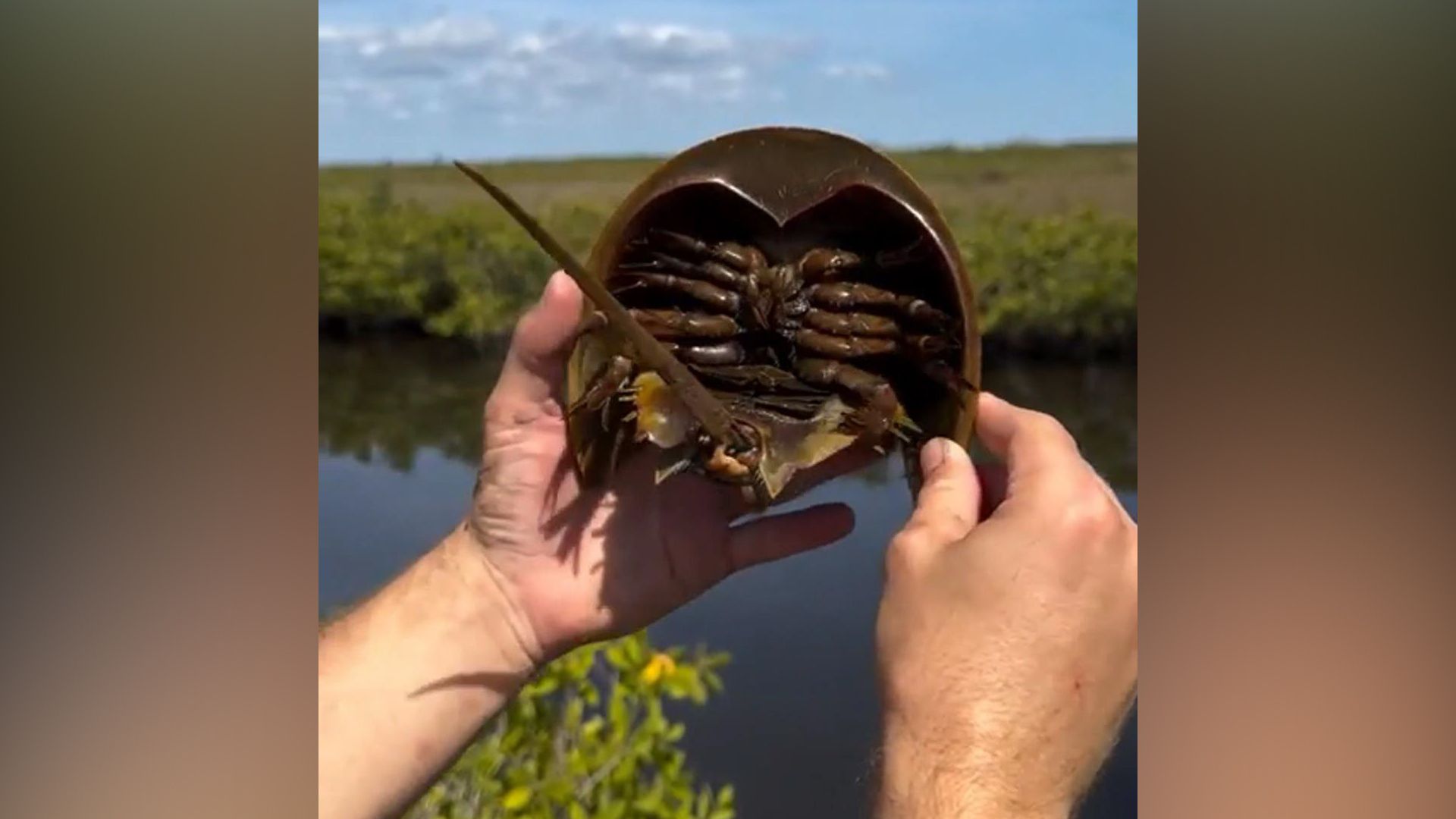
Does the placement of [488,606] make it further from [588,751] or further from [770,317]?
[770,317]

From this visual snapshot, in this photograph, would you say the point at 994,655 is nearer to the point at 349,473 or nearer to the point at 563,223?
the point at 563,223

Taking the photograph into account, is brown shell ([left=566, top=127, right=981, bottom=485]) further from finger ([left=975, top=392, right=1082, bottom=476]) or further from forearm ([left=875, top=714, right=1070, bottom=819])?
forearm ([left=875, top=714, right=1070, bottom=819])

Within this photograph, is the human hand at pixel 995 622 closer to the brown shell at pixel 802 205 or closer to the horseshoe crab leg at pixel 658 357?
the brown shell at pixel 802 205

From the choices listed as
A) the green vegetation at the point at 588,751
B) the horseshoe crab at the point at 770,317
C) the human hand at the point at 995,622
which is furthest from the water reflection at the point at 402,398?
the human hand at the point at 995,622

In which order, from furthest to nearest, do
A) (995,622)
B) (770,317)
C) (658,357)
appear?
(770,317) < (995,622) < (658,357)

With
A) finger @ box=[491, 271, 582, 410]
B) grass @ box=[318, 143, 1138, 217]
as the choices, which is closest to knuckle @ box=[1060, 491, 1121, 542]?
grass @ box=[318, 143, 1138, 217]

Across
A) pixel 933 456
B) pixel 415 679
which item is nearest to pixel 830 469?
pixel 933 456
